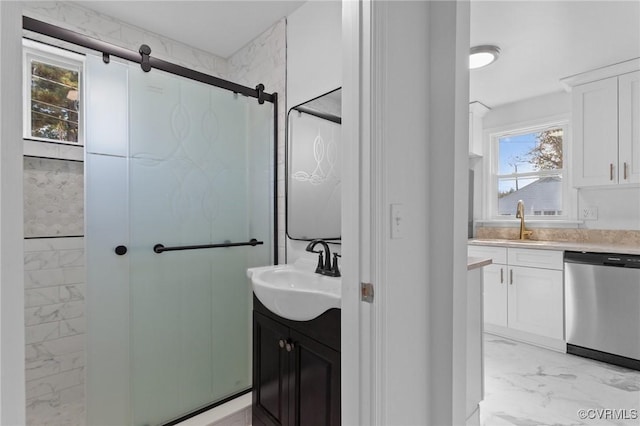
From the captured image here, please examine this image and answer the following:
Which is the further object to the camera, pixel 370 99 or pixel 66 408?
pixel 66 408

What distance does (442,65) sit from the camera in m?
1.11

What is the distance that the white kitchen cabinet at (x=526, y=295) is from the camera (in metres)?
2.96

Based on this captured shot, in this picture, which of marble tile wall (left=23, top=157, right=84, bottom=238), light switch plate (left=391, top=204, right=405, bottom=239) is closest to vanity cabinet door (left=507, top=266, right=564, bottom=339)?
light switch plate (left=391, top=204, right=405, bottom=239)

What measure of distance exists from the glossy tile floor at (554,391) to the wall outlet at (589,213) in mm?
1379

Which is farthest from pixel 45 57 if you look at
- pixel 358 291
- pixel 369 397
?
pixel 369 397

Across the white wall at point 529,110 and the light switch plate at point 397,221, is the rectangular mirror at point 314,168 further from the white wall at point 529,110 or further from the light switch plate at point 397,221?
the white wall at point 529,110

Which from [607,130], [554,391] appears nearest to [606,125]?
[607,130]

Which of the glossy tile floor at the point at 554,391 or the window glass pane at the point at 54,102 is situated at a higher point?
the window glass pane at the point at 54,102

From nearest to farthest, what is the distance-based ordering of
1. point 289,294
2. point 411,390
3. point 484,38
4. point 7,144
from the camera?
point 7,144 → point 411,390 → point 289,294 → point 484,38

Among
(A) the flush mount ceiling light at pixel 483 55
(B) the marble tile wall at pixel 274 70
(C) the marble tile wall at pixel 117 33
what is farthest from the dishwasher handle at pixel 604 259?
(C) the marble tile wall at pixel 117 33

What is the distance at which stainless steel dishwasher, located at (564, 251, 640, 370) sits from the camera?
2.53 m

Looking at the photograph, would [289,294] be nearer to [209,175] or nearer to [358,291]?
[358,291]

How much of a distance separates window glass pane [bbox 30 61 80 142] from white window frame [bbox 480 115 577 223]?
166 inches

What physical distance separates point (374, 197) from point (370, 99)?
0.93 feet
